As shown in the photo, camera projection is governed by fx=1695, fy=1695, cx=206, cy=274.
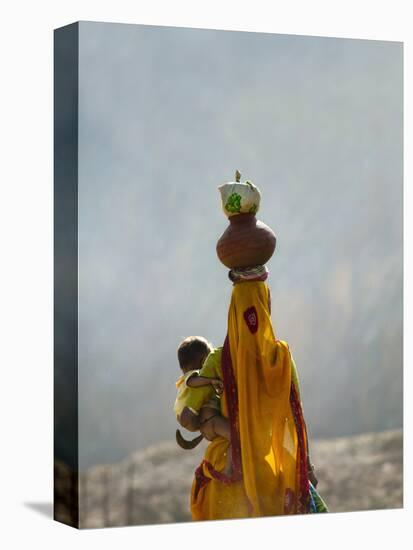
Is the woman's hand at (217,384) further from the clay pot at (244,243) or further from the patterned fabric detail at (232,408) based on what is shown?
the clay pot at (244,243)

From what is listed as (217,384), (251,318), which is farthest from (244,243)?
(217,384)

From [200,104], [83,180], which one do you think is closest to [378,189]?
[200,104]

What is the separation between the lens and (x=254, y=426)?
9680 mm

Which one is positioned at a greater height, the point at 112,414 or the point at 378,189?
the point at 378,189

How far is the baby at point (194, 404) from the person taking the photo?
9688 mm

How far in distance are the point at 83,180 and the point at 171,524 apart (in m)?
2.04

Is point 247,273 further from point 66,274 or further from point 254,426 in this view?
point 66,274

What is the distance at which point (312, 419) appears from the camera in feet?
33.3

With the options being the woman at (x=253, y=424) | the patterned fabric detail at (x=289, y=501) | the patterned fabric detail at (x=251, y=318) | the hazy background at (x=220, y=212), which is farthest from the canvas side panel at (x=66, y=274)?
the patterned fabric detail at (x=289, y=501)

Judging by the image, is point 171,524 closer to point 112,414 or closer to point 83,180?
point 112,414

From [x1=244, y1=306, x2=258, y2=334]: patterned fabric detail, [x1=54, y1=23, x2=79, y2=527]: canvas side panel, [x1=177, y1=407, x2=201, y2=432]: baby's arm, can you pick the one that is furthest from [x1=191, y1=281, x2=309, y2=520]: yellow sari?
[x1=54, y1=23, x2=79, y2=527]: canvas side panel

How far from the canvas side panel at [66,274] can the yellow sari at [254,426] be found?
754 mm

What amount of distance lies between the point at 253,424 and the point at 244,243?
1036 millimetres

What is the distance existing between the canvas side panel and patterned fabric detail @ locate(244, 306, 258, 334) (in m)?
0.98
